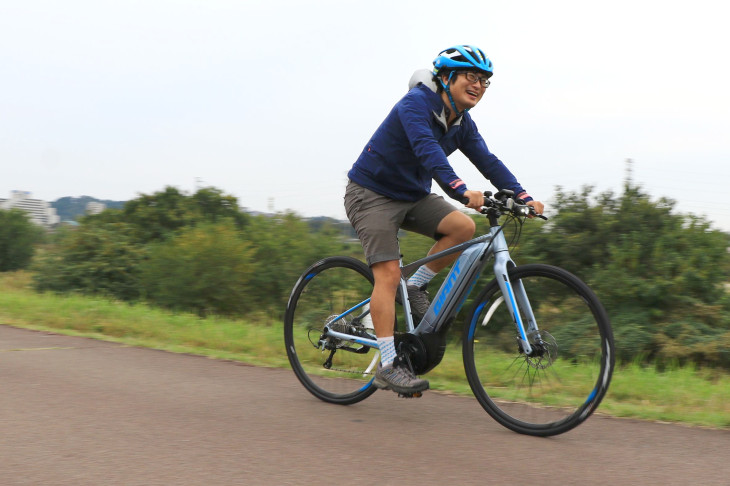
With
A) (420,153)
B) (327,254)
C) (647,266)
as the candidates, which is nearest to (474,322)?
(420,153)

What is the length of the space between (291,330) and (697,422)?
8.67 feet

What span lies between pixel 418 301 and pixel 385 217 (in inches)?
22.9

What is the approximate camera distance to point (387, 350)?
15.1ft

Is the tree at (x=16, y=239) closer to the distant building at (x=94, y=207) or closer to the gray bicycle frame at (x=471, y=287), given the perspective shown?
the distant building at (x=94, y=207)

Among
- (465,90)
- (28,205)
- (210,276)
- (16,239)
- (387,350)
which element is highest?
(28,205)

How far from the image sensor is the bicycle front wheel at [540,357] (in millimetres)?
3949

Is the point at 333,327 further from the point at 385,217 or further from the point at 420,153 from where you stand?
the point at 420,153

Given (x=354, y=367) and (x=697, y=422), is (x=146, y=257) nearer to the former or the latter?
(x=354, y=367)

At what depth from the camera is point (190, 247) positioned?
12.5 m

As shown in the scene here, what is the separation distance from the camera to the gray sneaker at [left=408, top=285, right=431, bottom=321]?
4.72m

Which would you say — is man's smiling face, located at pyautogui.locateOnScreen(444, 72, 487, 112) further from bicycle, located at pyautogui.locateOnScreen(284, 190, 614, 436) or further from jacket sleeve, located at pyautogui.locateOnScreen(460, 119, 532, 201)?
bicycle, located at pyautogui.locateOnScreen(284, 190, 614, 436)

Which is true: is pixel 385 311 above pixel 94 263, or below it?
below

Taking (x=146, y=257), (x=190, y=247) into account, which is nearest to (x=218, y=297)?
(x=190, y=247)

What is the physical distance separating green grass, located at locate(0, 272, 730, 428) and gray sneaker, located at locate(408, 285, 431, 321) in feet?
2.75
